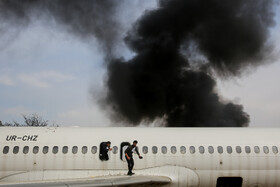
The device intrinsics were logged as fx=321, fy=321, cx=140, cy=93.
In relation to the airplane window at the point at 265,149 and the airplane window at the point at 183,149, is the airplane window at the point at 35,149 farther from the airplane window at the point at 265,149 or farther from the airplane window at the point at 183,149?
the airplane window at the point at 265,149

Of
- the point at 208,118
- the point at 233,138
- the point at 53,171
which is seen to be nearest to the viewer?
the point at 53,171

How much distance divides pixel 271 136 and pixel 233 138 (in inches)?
89.5

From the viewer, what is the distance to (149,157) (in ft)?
55.2

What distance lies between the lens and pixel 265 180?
1703cm

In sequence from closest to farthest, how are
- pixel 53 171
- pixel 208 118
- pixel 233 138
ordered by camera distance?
pixel 53 171 < pixel 233 138 < pixel 208 118

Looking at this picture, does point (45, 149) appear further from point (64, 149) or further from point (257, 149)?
point (257, 149)

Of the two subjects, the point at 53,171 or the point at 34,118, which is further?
the point at 34,118

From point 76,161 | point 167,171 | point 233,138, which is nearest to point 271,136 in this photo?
point 233,138

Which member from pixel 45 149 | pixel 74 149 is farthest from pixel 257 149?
pixel 45 149

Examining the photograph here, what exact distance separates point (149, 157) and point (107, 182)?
3714 mm

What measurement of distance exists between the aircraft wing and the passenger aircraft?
50cm

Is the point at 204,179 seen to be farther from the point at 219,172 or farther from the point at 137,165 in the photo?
the point at 137,165

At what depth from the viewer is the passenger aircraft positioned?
16516 mm

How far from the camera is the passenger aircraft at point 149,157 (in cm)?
1652
